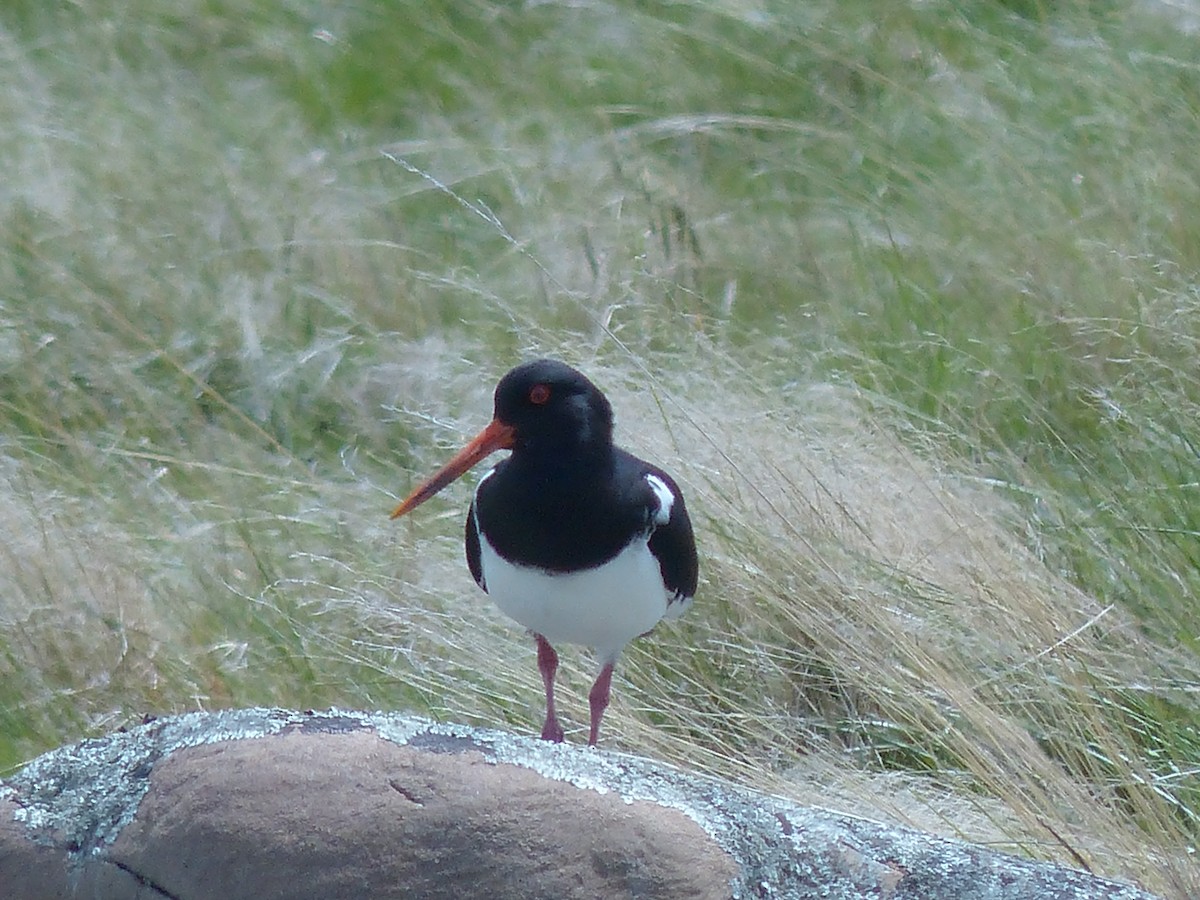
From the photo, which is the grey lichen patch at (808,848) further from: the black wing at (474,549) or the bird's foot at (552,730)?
the black wing at (474,549)

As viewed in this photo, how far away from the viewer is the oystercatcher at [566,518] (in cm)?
288

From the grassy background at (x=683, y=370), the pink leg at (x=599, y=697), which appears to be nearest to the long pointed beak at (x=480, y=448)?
the pink leg at (x=599, y=697)

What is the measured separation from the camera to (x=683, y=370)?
4309mm

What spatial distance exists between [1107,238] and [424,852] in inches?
133

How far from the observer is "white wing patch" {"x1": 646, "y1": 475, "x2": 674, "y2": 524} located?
299cm

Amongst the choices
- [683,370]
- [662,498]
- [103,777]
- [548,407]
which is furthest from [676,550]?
[683,370]

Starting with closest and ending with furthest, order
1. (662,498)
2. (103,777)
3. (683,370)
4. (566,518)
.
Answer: (103,777), (566,518), (662,498), (683,370)

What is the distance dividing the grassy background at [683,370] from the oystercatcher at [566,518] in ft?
1.71

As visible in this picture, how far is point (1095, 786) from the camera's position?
3.01 m

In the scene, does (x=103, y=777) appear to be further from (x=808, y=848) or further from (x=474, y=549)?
(x=474, y=549)

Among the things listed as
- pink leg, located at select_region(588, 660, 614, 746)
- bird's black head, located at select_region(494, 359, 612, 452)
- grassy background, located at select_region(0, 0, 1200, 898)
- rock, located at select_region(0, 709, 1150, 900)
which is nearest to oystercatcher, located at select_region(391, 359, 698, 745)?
bird's black head, located at select_region(494, 359, 612, 452)

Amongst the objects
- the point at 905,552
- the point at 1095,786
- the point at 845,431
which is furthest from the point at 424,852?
the point at 845,431

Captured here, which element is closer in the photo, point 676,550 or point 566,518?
point 566,518

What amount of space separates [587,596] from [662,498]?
248 mm
